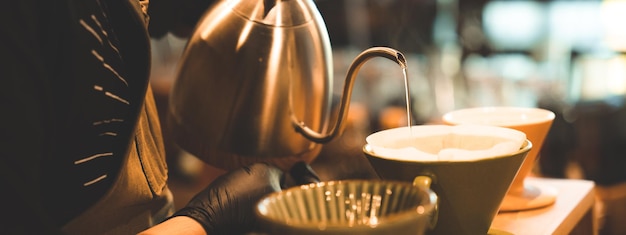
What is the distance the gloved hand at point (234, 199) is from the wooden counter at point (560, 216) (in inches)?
12.2

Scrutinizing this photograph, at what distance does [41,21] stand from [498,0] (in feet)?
10.3

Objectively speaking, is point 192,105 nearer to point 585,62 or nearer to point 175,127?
point 175,127

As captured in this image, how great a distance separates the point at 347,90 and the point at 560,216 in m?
0.35

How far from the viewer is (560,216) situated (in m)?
1.07

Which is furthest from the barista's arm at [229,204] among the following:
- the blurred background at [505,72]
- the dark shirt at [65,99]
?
the blurred background at [505,72]

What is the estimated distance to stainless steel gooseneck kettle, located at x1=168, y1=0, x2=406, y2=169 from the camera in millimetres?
1092

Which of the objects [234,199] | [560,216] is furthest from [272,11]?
[560,216]

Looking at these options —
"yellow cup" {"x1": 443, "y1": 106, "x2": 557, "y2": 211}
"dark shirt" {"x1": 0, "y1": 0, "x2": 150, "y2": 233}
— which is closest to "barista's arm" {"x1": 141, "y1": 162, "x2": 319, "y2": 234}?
"dark shirt" {"x1": 0, "y1": 0, "x2": 150, "y2": 233}

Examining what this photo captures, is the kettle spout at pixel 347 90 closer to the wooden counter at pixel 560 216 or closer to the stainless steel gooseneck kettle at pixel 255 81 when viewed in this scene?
the stainless steel gooseneck kettle at pixel 255 81

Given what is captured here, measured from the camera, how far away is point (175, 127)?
1169mm

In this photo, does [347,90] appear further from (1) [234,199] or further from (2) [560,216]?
(2) [560,216]

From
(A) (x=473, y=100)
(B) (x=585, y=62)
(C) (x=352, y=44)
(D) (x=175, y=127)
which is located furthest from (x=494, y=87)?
(D) (x=175, y=127)

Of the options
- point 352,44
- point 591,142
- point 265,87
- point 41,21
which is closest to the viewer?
point 41,21

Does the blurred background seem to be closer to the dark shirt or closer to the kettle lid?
the kettle lid
